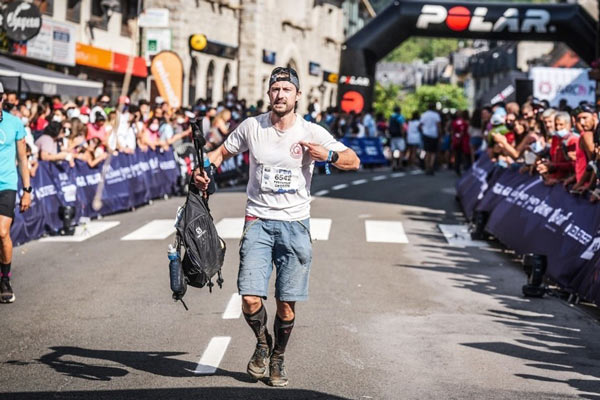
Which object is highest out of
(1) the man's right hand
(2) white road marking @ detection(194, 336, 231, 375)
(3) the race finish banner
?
(3) the race finish banner

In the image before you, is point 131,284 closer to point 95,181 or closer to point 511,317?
point 511,317

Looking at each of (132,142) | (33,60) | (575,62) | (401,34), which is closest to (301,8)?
(575,62)

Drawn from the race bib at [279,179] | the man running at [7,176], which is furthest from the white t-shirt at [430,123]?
the race bib at [279,179]

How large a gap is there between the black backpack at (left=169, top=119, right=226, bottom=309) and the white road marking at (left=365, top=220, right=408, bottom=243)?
9092 millimetres

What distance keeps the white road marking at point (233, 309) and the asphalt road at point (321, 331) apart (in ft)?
0.09

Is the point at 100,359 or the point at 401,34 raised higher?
the point at 401,34

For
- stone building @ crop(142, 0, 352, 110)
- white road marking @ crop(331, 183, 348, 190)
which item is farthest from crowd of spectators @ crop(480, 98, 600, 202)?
stone building @ crop(142, 0, 352, 110)

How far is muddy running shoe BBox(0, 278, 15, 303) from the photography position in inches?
430

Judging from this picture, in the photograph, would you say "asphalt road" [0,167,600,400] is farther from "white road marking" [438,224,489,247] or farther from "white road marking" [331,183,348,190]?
"white road marking" [331,183,348,190]

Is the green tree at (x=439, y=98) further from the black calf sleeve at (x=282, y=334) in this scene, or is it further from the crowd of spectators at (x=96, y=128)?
the black calf sleeve at (x=282, y=334)

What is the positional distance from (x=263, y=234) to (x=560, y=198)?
667cm

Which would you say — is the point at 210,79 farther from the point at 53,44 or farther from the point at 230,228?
the point at 230,228

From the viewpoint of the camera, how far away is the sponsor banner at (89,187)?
53.7 ft

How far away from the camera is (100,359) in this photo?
327 inches
